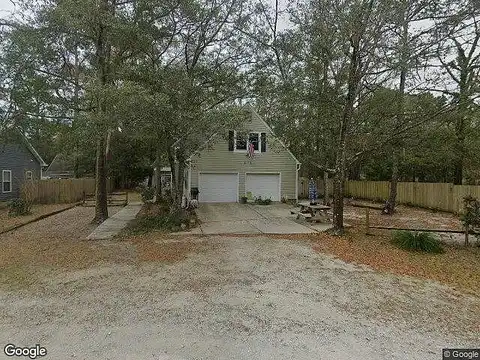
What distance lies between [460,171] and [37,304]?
22065 millimetres

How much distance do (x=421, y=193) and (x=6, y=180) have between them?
79.3ft

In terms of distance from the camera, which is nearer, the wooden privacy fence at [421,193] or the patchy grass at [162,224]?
the patchy grass at [162,224]

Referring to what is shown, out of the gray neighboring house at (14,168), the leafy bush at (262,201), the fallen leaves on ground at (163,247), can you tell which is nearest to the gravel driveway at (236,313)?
the fallen leaves on ground at (163,247)

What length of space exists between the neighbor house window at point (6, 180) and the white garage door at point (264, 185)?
1444 centimetres

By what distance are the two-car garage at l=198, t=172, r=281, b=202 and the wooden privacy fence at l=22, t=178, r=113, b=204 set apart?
9.16 m

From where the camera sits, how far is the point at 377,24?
8.77 meters

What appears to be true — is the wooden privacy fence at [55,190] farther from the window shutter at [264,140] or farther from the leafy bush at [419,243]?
the leafy bush at [419,243]

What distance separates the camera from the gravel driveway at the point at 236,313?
11.2 ft

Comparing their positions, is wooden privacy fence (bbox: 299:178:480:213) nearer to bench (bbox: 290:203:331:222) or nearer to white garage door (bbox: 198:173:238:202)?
bench (bbox: 290:203:331:222)

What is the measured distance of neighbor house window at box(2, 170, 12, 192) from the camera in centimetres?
2002

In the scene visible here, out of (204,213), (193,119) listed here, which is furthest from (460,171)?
(193,119)

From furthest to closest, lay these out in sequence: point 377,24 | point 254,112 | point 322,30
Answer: point 254,112, point 322,30, point 377,24

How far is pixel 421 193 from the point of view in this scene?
18500mm

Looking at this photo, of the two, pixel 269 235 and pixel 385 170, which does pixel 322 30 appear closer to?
pixel 269 235
